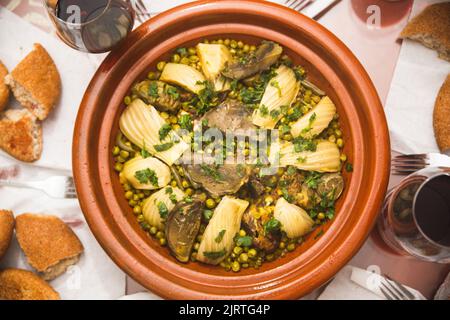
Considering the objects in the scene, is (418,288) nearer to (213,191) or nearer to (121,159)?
(213,191)

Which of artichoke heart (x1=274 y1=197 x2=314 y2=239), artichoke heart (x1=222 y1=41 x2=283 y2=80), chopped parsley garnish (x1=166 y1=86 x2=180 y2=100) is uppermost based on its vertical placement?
artichoke heart (x1=222 y1=41 x2=283 y2=80)

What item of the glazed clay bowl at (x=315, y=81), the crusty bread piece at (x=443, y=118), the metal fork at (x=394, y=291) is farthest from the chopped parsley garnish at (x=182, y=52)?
the metal fork at (x=394, y=291)

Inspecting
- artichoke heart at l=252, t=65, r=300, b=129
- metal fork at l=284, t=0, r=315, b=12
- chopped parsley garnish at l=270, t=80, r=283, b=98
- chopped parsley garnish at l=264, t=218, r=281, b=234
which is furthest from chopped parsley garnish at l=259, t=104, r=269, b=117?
metal fork at l=284, t=0, r=315, b=12

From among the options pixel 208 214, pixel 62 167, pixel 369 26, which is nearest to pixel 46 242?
pixel 62 167

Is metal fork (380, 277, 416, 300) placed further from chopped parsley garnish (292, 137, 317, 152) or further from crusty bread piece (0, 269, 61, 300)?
crusty bread piece (0, 269, 61, 300)

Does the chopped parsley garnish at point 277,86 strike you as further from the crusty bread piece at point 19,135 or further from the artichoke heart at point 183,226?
the crusty bread piece at point 19,135

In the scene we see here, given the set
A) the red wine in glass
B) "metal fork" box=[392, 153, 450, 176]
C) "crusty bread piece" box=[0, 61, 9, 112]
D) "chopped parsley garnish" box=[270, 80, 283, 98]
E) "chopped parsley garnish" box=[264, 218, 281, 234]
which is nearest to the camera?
the red wine in glass

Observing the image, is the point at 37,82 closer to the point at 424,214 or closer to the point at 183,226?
the point at 183,226
